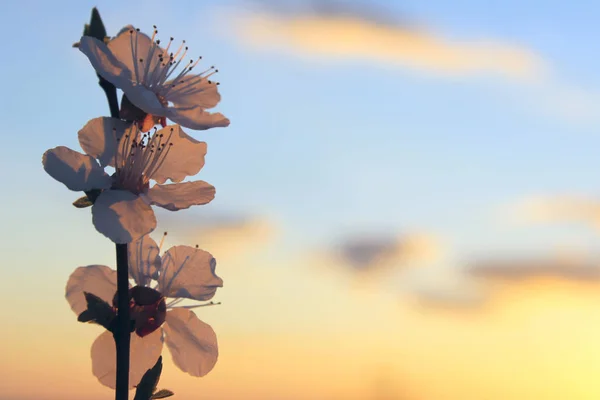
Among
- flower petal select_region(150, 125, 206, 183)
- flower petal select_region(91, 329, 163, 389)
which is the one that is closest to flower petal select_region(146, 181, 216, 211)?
flower petal select_region(150, 125, 206, 183)

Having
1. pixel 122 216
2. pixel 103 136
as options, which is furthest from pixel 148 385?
pixel 103 136

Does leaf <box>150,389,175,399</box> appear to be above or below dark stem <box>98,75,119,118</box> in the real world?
below

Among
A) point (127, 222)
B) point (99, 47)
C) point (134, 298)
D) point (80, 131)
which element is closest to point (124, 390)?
point (134, 298)

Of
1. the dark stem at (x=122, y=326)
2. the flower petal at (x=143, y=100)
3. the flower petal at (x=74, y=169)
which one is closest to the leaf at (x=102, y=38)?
the flower petal at (x=143, y=100)

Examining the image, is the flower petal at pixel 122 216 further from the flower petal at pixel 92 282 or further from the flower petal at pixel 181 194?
the flower petal at pixel 92 282

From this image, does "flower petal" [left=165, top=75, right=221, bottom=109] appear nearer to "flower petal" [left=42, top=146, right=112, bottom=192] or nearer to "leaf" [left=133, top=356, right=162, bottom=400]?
"flower petal" [left=42, top=146, right=112, bottom=192]

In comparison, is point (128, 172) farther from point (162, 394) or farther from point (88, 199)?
point (162, 394)

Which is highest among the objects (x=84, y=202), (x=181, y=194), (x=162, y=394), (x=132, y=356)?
(x=181, y=194)
